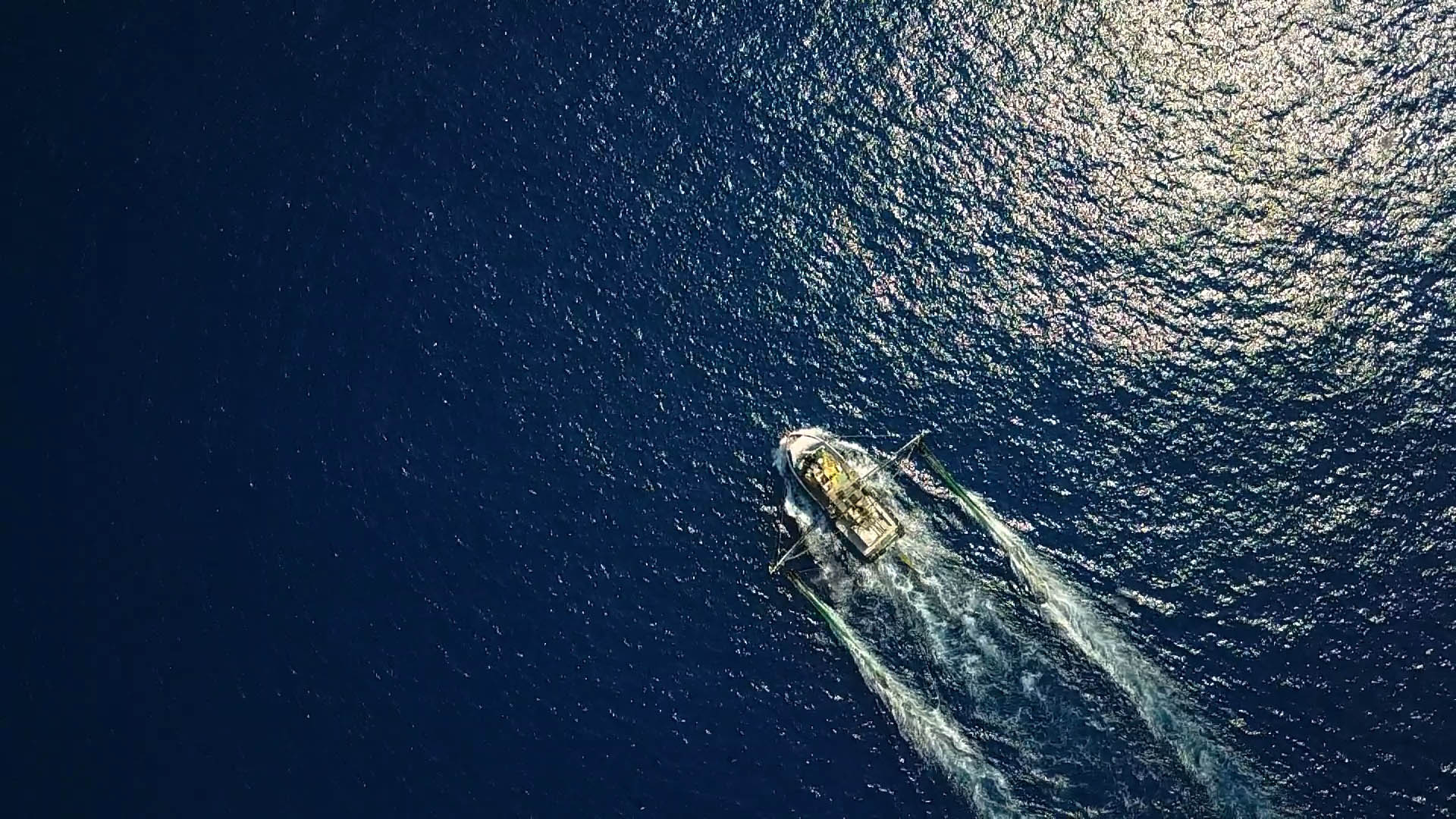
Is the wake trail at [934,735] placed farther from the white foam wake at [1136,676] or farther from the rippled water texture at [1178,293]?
the rippled water texture at [1178,293]

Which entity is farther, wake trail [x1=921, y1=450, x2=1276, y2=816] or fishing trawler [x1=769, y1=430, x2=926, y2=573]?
fishing trawler [x1=769, y1=430, x2=926, y2=573]

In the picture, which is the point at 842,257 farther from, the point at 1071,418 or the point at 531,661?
the point at 531,661

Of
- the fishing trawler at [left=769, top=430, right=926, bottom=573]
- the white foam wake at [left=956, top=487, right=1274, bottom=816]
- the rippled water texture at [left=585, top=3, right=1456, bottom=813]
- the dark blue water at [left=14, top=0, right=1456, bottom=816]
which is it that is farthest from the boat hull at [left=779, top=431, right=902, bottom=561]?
the white foam wake at [left=956, top=487, right=1274, bottom=816]

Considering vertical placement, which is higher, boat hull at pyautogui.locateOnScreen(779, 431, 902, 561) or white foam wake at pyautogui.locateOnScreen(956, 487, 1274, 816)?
boat hull at pyautogui.locateOnScreen(779, 431, 902, 561)

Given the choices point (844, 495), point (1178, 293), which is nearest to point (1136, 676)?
point (844, 495)

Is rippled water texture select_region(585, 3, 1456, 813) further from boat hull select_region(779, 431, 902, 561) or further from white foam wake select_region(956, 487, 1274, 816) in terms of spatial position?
boat hull select_region(779, 431, 902, 561)

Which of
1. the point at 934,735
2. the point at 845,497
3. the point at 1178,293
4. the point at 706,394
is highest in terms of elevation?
the point at 706,394

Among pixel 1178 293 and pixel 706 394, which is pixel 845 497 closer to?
pixel 706 394
